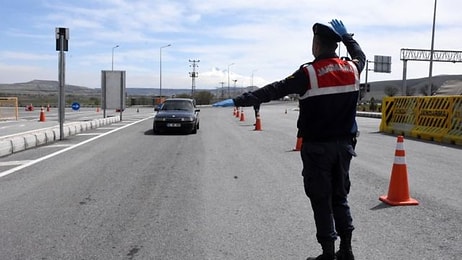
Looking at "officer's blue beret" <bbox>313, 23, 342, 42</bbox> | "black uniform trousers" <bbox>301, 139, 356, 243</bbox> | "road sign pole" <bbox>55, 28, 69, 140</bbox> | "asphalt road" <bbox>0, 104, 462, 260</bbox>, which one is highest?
"road sign pole" <bbox>55, 28, 69, 140</bbox>

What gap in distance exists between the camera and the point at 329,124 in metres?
4.11

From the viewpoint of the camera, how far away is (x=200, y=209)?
6.69 metres

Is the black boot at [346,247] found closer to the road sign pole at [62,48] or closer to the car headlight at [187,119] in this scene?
the road sign pole at [62,48]

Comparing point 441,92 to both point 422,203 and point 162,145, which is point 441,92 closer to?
point 162,145

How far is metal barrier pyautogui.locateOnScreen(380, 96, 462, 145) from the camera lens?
17250 mm

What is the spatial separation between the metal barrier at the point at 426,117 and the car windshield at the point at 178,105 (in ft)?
29.0

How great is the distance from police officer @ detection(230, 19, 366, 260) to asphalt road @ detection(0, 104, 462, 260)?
91cm

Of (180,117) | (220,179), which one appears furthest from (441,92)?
(220,179)

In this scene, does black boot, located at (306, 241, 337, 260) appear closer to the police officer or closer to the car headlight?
the police officer

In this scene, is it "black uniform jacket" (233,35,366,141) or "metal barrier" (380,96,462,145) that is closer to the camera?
"black uniform jacket" (233,35,366,141)

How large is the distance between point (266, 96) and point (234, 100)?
290mm

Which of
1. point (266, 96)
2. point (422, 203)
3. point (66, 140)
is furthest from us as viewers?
point (66, 140)

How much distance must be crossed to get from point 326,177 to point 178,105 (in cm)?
1809

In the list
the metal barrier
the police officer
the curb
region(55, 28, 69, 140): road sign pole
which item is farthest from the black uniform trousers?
the metal barrier
